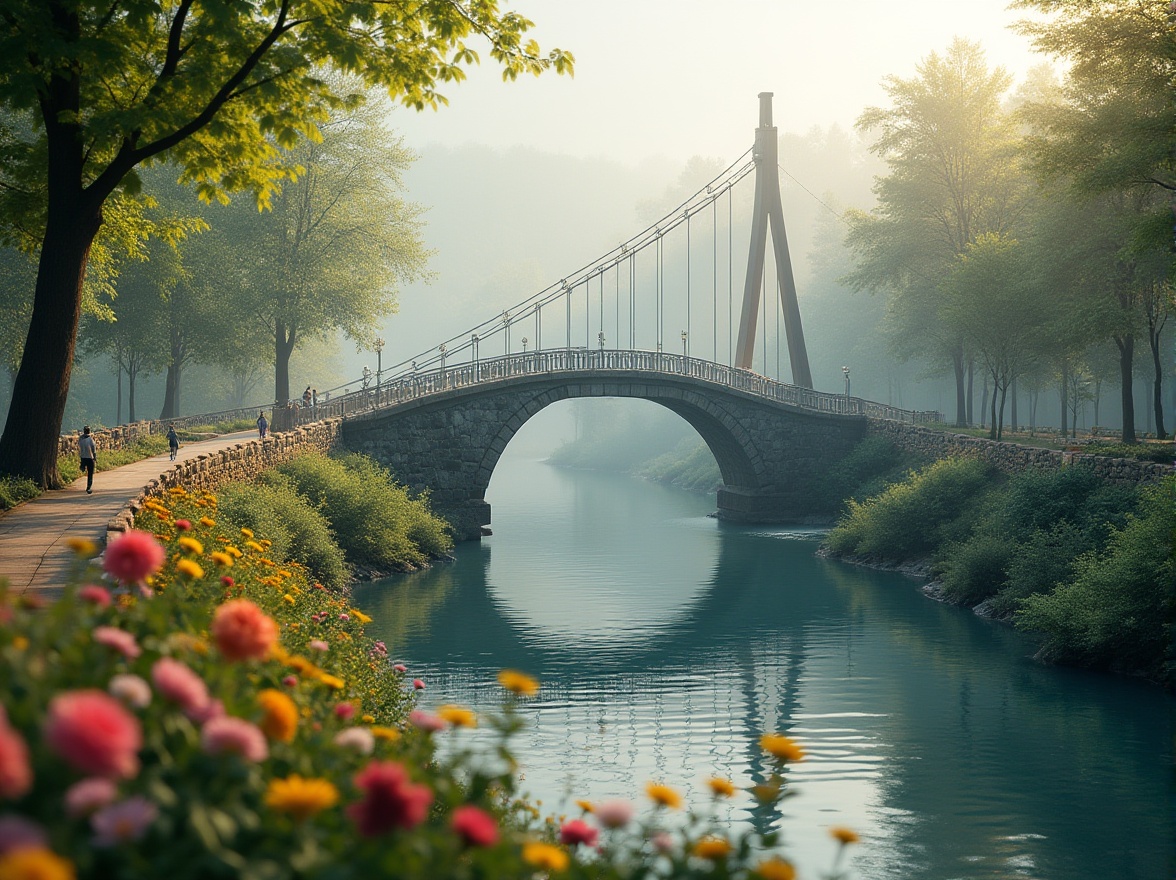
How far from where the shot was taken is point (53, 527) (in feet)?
45.7

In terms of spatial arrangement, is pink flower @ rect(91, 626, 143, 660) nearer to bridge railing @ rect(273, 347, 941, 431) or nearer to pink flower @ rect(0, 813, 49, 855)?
pink flower @ rect(0, 813, 49, 855)

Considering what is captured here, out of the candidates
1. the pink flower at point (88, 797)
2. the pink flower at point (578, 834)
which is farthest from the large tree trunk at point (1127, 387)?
the pink flower at point (88, 797)

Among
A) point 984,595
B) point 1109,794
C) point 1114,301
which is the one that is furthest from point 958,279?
point 1109,794

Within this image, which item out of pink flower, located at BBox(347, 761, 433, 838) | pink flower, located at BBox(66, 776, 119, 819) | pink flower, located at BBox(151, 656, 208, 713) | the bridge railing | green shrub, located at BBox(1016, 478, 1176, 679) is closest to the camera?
pink flower, located at BBox(66, 776, 119, 819)

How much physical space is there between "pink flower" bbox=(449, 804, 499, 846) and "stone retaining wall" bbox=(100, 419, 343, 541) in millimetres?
8925

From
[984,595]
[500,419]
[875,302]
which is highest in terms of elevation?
[875,302]

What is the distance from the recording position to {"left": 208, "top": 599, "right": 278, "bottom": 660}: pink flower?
149 inches

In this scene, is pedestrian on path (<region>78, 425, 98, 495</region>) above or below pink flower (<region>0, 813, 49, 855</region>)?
above

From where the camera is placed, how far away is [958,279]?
35.6 meters

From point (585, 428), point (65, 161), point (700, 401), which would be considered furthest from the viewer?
point (585, 428)

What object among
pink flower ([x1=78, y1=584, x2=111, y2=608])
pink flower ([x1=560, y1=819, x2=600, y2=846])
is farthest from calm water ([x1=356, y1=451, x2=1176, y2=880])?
pink flower ([x1=78, y1=584, x2=111, y2=608])

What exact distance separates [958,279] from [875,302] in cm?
3012

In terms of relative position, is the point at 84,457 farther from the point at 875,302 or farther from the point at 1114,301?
the point at 875,302

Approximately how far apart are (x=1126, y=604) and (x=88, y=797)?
59.6 feet
